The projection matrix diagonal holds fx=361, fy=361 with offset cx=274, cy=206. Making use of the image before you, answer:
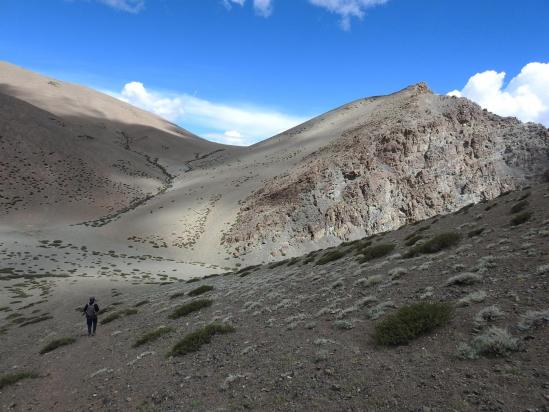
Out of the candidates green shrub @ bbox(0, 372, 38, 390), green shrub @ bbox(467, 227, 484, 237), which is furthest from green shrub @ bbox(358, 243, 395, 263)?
green shrub @ bbox(0, 372, 38, 390)

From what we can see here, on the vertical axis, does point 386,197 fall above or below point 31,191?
below

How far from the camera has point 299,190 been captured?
66.0 meters

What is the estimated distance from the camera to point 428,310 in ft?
31.0

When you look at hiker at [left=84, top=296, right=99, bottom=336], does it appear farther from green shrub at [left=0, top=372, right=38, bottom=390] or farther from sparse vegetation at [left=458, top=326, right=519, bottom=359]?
sparse vegetation at [left=458, top=326, right=519, bottom=359]

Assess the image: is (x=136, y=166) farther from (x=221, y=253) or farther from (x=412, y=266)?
(x=412, y=266)

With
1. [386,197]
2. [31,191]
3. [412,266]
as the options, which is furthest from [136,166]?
[412,266]

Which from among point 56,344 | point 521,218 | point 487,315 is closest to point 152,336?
point 56,344

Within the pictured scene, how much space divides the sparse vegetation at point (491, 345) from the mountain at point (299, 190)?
50.0 m

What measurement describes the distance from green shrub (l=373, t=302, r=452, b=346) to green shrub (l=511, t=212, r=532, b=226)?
9598mm

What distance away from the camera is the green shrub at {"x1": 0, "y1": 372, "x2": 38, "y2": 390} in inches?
534

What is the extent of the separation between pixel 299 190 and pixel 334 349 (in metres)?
56.8

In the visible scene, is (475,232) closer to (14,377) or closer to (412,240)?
→ (412,240)

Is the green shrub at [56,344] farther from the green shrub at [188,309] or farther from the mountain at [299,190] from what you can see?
the mountain at [299,190]

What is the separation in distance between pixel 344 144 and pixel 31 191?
232ft
